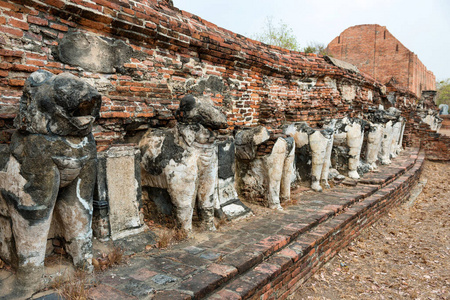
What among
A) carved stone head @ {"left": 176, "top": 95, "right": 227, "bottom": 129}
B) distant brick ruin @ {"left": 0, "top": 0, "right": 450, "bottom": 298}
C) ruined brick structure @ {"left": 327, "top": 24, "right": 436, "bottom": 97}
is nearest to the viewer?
distant brick ruin @ {"left": 0, "top": 0, "right": 450, "bottom": 298}

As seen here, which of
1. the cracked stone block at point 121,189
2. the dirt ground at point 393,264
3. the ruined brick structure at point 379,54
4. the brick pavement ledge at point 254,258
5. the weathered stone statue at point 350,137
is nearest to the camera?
the brick pavement ledge at point 254,258

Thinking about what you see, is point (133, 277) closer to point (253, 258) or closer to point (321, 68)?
point (253, 258)

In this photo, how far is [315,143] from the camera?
5.51 meters

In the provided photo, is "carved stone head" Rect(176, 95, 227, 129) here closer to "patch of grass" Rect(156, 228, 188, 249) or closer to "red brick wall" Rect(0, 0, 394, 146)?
"red brick wall" Rect(0, 0, 394, 146)

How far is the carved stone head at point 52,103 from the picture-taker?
6.55ft

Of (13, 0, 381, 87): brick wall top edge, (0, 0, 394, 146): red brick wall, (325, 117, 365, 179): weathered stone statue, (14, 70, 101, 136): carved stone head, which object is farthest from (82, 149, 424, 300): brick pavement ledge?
(13, 0, 381, 87): brick wall top edge

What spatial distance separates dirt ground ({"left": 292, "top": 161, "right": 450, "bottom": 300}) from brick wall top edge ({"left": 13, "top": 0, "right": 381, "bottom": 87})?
3.06 m

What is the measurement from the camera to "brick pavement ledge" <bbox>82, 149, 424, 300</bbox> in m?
2.27

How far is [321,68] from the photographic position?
269 inches

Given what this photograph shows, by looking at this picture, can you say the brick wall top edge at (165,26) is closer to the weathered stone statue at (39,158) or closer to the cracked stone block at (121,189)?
the weathered stone statue at (39,158)

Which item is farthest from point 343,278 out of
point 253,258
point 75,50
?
point 75,50

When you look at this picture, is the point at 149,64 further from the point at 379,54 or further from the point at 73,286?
the point at 379,54

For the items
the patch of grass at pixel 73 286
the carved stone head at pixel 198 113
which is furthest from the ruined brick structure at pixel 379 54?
the patch of grass at pixel 73 286

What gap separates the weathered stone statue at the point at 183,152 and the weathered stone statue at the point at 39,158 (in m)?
1.08
